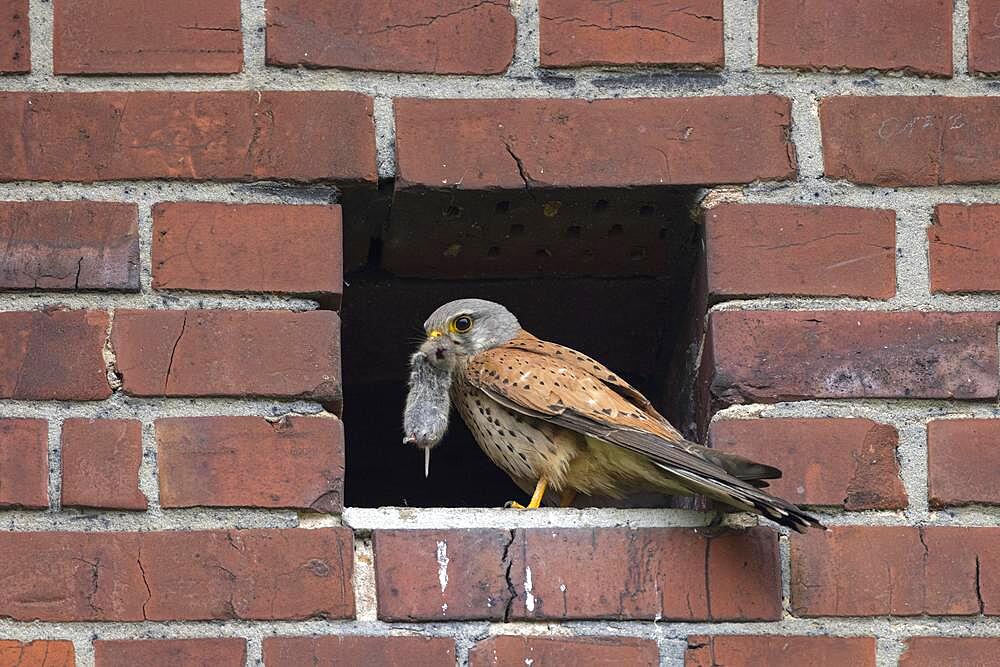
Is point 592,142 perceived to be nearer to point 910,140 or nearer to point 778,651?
point 910,140

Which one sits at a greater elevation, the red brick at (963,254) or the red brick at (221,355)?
the red brick at (963,254)

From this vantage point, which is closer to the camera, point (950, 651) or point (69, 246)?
point (950, 651)

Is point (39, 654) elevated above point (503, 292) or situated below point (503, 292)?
below

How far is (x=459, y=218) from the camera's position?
2424mm

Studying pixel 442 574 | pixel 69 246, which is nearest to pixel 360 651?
pixel 442 574

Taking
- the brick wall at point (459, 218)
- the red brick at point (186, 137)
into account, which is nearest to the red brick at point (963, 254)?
the brick wall at point (459, 218)

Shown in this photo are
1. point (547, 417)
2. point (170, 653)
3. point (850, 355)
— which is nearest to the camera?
point (170, 653)

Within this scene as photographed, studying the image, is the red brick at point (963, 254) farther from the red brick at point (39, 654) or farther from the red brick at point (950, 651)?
the red brick at point (39, 654)

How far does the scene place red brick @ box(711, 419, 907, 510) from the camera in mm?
2176

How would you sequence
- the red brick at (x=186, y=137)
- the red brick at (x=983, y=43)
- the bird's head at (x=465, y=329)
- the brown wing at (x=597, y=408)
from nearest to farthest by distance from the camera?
the brown wing at (x=597, y=408) → the red brick at (x=186, y=137) → the red brick at (x=983, y=43) → the bird's head at (x=465, y=329)

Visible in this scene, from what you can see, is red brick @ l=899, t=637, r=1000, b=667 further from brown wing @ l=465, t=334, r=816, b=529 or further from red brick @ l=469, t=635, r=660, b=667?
red brick @ l=469, t=635, r=660, b=667

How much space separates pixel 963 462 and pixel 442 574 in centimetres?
66

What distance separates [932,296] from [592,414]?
0.49 meters

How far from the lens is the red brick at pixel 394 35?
7.52ft
